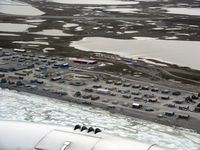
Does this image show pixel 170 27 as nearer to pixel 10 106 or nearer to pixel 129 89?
pixel 129 89

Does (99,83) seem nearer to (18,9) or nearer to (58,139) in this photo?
(58,139)

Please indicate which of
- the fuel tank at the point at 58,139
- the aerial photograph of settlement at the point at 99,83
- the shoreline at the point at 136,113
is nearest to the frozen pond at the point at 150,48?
the aerial photograph of settlement at the point at 99,83

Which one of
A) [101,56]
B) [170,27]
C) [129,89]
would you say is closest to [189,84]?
[129,89]

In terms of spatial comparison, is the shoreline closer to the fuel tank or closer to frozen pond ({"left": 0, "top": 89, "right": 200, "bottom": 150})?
frozen pond ({"left": 0, "top": 89, "right": 200, "bottom": 150})

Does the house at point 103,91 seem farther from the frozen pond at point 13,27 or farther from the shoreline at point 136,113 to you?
the frozen pond at point 13,27

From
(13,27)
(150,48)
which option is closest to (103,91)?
(150,48)

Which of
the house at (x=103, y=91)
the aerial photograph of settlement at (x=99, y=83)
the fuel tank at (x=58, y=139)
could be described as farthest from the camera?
the house at (x=103, y=91)
